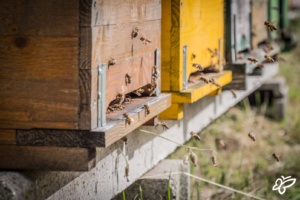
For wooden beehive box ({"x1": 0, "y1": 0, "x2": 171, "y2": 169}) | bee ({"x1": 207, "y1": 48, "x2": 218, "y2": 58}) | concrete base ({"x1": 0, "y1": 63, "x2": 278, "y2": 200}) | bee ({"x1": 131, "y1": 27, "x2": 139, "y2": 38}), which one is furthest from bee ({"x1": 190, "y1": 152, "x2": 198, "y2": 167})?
bee ({"x1": 207, "y1": 48, "x2": 218, "y2": 58})

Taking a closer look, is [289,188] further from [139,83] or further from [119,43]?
[119,43]

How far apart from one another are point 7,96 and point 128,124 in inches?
19.6

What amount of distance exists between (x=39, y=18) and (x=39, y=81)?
0.67 ft

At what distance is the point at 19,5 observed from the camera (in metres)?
2.52

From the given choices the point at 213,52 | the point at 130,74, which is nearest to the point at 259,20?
the point at 213,52

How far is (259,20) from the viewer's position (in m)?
6.59

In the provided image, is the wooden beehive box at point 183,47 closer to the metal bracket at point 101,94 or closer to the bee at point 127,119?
the bee at point 127,119

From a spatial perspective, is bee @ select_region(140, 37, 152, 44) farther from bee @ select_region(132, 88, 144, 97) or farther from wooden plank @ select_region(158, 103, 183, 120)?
wooden plank @ select_region(158, 103, 183, 120)

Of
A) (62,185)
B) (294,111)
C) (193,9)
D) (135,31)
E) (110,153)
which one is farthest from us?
(294,111)

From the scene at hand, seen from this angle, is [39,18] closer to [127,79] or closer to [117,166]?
[127,79]

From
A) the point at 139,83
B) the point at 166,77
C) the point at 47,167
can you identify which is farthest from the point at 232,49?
the point at 47,167

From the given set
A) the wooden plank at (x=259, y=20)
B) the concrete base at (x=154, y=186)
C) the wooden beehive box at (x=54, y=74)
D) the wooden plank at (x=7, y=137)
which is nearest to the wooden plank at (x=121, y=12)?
the wooden beehive box at (x=54, y=74)

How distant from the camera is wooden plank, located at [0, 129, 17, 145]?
2.59 m

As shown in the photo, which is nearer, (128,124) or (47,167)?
(47,167)
